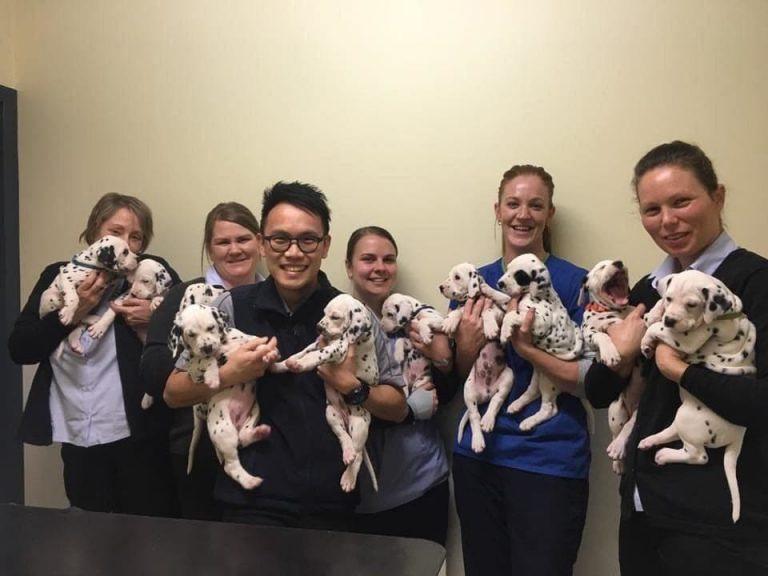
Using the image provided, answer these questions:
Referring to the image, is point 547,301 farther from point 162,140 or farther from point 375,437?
point 162,140

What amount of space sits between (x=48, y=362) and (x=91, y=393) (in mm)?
257

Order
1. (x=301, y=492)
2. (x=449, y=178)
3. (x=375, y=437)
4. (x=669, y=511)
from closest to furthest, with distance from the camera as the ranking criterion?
(x=669, y=511), (x=301, y=492), (x=375, y=437), (x=449, y=178)

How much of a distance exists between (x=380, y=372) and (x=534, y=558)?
85cm

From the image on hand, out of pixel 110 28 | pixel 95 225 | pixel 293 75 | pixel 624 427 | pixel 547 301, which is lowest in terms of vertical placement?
pixel 624 427

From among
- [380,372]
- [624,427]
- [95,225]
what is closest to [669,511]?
[624,427]

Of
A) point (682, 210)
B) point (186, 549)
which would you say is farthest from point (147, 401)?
point (682, 210)

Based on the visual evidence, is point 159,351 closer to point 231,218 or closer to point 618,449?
point 231,218

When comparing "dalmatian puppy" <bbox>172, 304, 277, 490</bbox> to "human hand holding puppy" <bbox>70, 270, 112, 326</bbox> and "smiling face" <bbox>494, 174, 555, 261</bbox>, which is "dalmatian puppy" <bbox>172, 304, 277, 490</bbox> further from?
"smiling face" <bbox>494, 174, 555, 261</bbox>

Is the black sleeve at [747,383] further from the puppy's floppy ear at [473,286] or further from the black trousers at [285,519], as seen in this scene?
the black trousers at [285,519]

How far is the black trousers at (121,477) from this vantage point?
8.40 ft

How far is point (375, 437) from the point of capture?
7.68 feet

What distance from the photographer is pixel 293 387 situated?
1914 millimetres

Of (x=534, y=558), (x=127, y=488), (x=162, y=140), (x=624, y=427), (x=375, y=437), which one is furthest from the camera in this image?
(x=162, y=140)

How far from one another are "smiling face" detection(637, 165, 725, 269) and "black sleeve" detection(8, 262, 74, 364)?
220 cm
